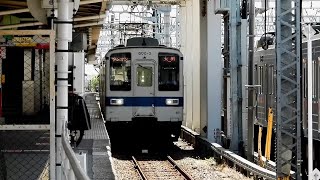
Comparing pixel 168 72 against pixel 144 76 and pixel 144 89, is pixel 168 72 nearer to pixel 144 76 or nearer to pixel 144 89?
pixel 144 76

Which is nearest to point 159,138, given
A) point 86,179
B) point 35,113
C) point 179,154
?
point 179,154

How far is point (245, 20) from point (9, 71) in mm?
8681

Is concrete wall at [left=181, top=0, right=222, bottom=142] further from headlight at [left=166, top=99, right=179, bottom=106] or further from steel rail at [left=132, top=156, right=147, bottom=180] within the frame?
steel rail at [left=132, top=156, right=147, bottom=180]

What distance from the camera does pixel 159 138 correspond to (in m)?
16.2

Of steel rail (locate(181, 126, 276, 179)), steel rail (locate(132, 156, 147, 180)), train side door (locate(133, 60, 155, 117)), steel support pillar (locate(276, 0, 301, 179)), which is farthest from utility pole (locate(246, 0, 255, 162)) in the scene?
train side door (locate(133, 60, 155, 117))

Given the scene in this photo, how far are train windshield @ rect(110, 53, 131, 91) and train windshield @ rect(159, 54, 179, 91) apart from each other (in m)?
0.83

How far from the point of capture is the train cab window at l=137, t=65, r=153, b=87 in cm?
1548

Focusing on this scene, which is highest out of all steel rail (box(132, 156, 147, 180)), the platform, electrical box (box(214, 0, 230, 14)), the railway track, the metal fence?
electrical box (box(214, 0, 230, 14))

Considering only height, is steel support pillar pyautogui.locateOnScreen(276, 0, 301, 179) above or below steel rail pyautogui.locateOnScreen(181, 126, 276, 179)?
above

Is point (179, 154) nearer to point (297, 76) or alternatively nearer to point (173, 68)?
point (173, 68)

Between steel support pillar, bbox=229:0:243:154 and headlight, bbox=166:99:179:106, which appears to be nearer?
steel support pillar, bbox=229:0:243:154

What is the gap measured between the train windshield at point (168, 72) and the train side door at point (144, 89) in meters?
0.23

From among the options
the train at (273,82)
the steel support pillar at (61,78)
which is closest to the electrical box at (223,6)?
the train at (273,82)

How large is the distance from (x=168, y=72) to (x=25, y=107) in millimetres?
4761
